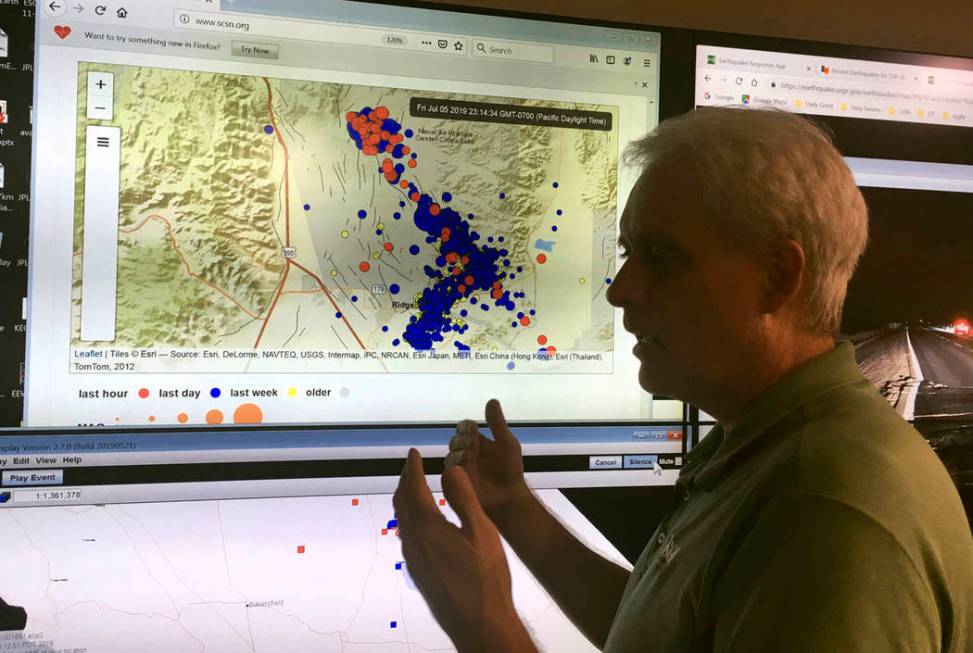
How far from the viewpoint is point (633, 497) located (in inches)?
70.2

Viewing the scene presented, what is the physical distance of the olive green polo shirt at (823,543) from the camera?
0.76 m

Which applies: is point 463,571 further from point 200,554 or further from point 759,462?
point 200,554

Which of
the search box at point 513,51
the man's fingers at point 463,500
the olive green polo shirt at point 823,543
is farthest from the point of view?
the search box at point 513,51

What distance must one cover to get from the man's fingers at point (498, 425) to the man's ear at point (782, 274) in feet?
2.13

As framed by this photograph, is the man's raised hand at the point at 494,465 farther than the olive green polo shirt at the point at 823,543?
Yes

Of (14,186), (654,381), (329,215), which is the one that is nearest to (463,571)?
(654,381)

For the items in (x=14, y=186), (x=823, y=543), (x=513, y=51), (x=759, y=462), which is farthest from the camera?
(x=513, y=51)

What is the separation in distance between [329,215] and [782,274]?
3.28 feet

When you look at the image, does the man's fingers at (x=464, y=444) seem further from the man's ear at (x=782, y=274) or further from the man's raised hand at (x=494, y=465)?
the man's ear at (x=782, y=274)

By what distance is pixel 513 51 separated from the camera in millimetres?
1691

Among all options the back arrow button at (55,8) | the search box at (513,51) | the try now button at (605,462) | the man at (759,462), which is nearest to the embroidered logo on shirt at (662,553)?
the man at (759,462)

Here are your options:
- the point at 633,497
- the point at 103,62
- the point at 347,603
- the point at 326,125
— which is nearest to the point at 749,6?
the point at 326,125

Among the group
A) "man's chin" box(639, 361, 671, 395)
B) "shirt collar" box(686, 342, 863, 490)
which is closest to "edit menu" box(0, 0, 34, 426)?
"man's chin" box(639, 361, 671, 395)

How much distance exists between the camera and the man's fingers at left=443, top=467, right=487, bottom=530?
1.12 m
